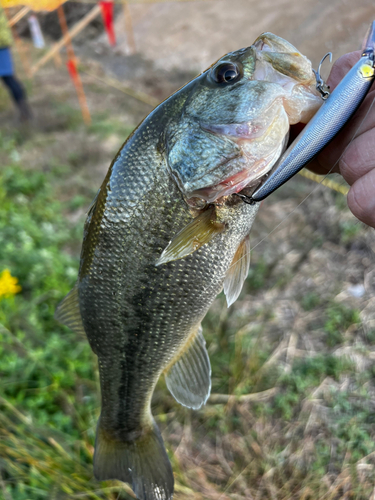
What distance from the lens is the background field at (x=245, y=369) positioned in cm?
215

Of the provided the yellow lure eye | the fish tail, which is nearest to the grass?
the fish tail

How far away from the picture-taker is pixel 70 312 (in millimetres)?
1663

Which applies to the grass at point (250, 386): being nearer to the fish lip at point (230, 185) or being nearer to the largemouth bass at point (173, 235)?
the largemouth bass at point (173, 235)

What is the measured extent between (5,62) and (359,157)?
6164 millimetres

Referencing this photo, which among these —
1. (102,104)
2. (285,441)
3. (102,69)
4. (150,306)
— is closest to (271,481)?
(285,441)

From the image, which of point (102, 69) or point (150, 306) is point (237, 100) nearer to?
point (150, 306)

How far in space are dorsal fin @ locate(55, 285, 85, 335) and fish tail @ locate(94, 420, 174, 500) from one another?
484mm

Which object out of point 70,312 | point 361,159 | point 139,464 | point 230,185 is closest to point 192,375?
point 139,464

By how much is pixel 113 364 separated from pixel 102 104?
19.3 feet

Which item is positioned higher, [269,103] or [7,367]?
[269,103]

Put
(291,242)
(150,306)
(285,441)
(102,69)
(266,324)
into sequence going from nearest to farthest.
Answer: (150,306) → (285,441) → (266,324) → (291,242) → (102,69)

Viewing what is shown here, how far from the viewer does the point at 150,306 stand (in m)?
1.45

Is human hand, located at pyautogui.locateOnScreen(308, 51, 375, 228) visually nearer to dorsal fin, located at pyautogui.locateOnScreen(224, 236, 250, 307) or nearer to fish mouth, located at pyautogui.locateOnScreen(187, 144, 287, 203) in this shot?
fish mouth, located at pyautogui.locateOnScreen(187, 144, 287, 203)

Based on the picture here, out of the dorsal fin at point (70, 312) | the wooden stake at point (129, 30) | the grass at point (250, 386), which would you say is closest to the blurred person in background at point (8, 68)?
the wooden stake at point (129, 30)
